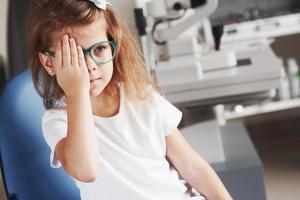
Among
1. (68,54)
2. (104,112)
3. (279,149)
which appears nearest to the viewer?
(68,54)

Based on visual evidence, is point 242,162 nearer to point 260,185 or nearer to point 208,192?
point 260,185

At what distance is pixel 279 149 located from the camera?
2670mm

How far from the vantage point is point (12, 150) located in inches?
30.5

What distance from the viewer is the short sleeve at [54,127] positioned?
69cm

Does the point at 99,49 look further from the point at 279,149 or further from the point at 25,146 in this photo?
the point at 279,149

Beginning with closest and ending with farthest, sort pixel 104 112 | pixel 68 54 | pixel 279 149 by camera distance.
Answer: pixel 68 54 < pixel 104 112 < pixel 279 149

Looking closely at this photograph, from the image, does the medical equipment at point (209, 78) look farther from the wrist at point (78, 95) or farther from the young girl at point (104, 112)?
the wrist at point (78, 95)

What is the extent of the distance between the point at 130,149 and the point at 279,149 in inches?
82.0

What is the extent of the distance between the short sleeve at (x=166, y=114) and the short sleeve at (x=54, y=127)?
0.53 feet

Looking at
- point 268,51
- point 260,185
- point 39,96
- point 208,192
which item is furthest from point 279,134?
point 39,96

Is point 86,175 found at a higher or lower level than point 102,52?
lower

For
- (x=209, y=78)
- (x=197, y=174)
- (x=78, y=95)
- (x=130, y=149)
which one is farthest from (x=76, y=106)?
(x=209, y=78)

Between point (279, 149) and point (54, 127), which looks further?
point (279, 149)

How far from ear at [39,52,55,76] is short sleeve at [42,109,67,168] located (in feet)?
0.23
